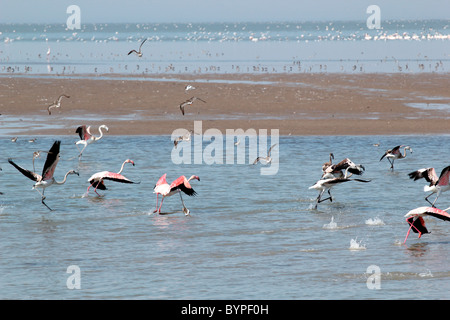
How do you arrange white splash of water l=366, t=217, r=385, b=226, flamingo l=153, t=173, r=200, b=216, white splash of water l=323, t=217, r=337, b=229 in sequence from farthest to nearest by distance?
1. flamingo l=153, t=173, r=200, b=216
2. white splash of water l=366, t=217, r=385, b=226
3. white splash of water l=323, t=217, r=337, b=229

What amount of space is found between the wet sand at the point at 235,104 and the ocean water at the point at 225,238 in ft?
20.7

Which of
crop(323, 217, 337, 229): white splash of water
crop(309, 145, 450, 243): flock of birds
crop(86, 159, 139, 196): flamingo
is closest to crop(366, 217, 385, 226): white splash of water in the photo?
crop(309, 145, 450, 243): flock of birds

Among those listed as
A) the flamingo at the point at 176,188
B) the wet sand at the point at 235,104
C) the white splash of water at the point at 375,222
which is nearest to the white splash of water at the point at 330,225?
the white splash of water at the point at 375,222

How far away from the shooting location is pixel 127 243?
478 inches

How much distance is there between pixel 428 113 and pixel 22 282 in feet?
68.2

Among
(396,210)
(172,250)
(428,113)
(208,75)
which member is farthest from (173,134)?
(208,75)

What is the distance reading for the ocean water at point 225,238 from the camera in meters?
9.98

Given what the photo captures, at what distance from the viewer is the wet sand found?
25953 millimetres

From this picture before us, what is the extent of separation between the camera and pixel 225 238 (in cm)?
1245

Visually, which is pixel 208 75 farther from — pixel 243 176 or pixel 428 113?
pixel 243 176

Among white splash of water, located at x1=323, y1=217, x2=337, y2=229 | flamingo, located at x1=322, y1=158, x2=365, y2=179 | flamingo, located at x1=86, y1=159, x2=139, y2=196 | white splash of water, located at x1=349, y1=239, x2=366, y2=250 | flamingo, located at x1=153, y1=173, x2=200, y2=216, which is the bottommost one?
white splash of water, located at x1=349, y1=239, x2=366, y2=250

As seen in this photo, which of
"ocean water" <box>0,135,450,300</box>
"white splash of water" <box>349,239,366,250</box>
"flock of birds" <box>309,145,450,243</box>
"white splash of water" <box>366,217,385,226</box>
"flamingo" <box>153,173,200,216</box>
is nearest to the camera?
"ocean water" <box>0,135,450,300</box>

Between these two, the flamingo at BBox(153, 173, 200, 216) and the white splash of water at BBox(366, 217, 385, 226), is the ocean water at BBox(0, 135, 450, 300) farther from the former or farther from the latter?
the flamingo at BBox(153, 173, 200, 216)

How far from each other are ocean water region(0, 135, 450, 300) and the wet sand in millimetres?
6308
